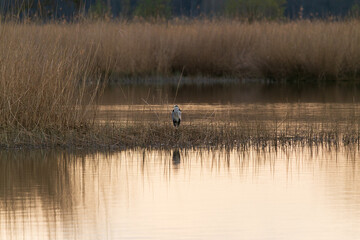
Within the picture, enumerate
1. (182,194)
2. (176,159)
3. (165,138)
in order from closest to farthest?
(182,194) → (176,159) → (165,138)

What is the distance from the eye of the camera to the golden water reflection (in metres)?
5.99

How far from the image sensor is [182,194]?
7.29 metres

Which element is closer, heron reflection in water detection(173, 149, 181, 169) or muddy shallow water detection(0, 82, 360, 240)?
muddy shallow water detection(0, 82, 360, 240)

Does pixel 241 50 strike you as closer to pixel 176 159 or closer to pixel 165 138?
pixel 165 138

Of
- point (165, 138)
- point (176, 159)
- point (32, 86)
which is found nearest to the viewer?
point (176, 159)

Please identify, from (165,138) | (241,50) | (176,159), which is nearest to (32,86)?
(165,138)

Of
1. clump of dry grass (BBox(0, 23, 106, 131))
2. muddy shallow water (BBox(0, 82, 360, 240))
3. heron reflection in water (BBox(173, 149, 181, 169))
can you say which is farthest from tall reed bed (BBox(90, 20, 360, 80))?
muddy shallow water (BBox(0, 82, 360, 240))

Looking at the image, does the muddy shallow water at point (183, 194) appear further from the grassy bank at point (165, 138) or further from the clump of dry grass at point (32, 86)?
→ the clump of dry grass at point (32, 86)

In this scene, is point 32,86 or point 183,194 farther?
point 32,86

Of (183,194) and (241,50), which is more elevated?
(241,50)

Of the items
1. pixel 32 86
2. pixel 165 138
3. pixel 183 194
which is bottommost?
pixel 183 194

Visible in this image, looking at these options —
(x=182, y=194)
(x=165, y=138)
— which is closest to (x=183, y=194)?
(x=182, y=194)

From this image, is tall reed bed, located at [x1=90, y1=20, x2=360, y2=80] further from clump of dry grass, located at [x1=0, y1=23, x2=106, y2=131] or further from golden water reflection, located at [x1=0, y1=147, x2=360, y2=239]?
golden water reflection, located at [x1=0, y1=147, x2=360, y2=239]

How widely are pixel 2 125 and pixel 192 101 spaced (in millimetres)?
7620
